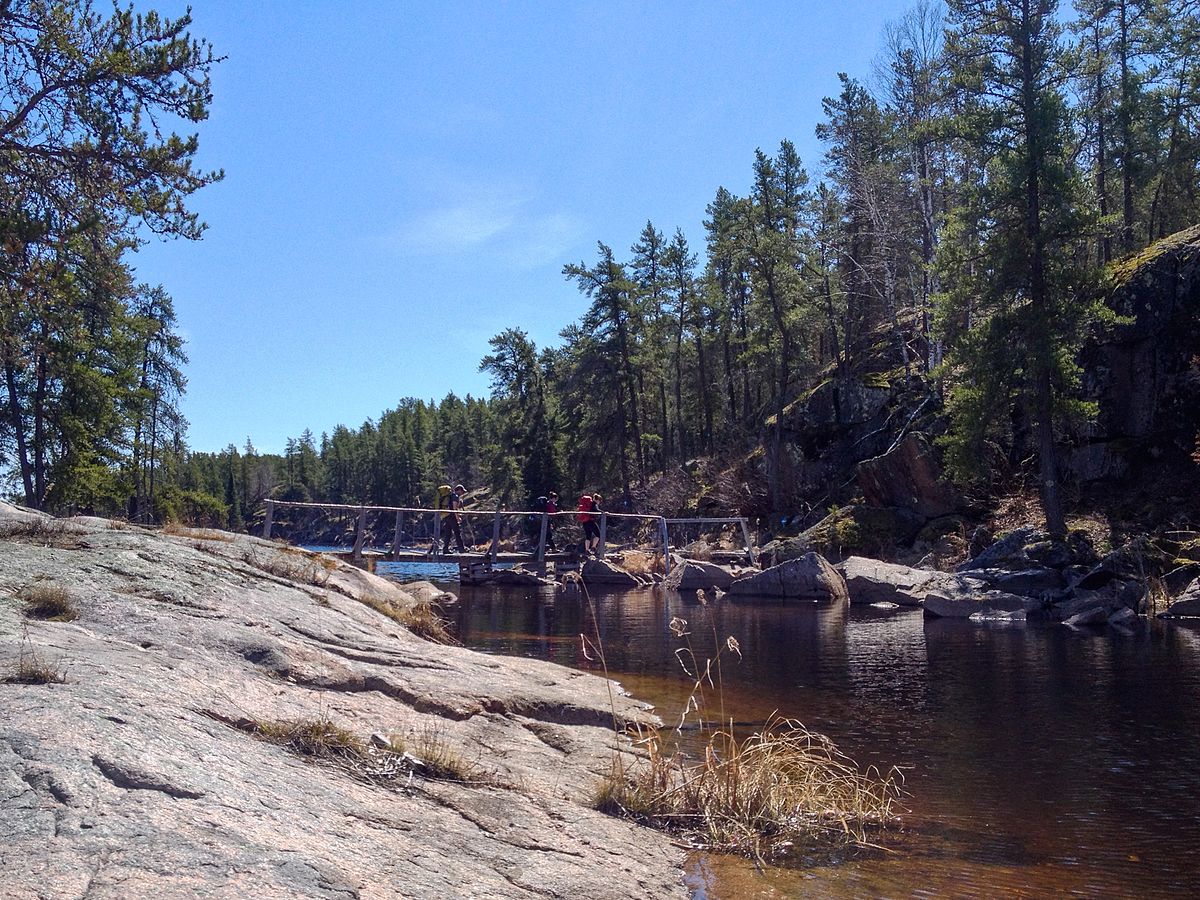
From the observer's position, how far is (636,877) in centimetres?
498

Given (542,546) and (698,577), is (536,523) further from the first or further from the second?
(698,577)

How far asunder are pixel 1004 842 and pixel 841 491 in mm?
30032

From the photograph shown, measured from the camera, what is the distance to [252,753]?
16.3 ft

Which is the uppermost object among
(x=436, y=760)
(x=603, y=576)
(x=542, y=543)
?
(x=542, y=543)

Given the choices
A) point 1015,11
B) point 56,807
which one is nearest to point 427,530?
point 1015,11

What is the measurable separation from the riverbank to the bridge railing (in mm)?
8782

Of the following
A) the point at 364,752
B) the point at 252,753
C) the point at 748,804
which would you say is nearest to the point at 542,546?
the point at 748,804

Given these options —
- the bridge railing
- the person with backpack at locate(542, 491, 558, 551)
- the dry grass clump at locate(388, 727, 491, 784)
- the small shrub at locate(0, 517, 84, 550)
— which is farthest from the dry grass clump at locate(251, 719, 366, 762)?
the person with backpack at locate(542, 491, 558, 551)

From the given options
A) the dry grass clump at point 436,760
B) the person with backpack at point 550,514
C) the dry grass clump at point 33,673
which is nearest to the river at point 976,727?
the dry grass clump at point 436,760

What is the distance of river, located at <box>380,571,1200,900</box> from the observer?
566 centimetres

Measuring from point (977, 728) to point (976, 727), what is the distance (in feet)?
0.16

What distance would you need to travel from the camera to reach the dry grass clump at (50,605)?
22.1 ft

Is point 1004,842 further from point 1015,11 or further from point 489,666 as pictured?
point 1015,11

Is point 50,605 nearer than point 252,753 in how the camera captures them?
No
